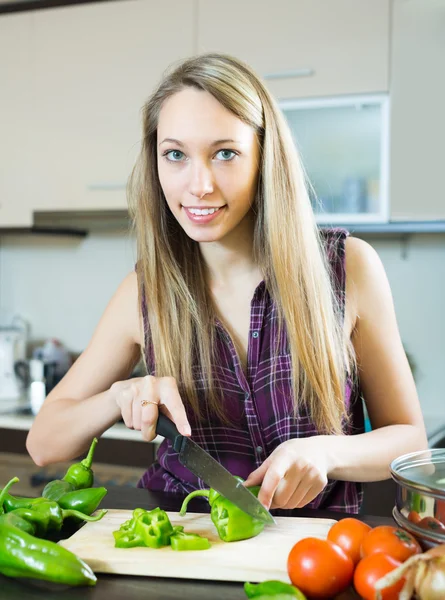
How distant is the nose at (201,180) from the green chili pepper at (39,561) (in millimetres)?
569

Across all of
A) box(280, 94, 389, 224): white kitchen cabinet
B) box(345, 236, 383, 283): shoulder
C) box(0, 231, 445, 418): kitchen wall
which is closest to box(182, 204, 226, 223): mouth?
box(345, 236, 383, 283): shoulder

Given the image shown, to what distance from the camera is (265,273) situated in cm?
126

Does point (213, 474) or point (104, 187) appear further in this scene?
point (104, 187)

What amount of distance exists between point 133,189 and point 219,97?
30 centimetres

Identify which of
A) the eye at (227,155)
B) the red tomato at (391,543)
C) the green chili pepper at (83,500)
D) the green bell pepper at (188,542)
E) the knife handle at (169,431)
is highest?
the eye at (227,155)

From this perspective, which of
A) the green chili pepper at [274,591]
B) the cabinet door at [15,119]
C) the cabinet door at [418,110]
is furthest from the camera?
the cabinet door at [15,119]

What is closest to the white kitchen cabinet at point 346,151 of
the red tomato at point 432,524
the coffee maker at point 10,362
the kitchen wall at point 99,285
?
the kitchen wall at point 99,285

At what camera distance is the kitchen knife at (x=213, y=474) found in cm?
90

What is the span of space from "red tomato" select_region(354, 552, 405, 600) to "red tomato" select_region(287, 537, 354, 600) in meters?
0.02

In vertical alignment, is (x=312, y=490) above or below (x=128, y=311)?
below

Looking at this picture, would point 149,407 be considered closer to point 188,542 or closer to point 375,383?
point 188,542

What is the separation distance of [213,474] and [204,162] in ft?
1.60

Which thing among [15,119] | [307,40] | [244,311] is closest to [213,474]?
[244,311]

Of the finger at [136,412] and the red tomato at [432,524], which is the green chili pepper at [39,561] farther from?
the red tomato at [432,524]
